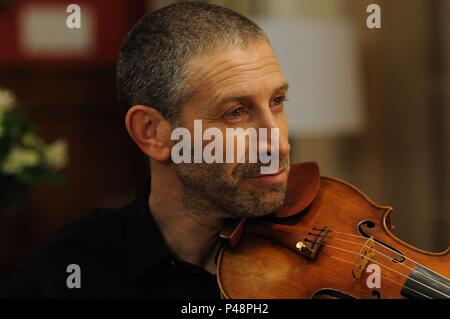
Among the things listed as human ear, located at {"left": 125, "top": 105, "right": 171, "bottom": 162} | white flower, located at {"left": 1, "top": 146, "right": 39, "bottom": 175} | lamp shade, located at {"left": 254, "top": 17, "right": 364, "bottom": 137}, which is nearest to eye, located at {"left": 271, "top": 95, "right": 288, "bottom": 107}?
human ear, located at {"left": 125, "top": 105, "right": 171, "bottom": 162}

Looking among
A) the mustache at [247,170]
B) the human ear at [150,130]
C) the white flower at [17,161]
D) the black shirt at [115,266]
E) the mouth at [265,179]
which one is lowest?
the black shirt at [115,266]

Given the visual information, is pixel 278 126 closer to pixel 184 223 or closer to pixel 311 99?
pixel 184 223

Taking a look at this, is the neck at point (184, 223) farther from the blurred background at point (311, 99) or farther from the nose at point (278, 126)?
the blurred background at point (311, 99)

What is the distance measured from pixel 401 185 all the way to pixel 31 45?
3.59 feet

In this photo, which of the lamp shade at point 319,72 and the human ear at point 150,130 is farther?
the lamp shade at point 319,72

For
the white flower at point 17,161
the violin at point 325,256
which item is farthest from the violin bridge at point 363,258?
the white flower at point 17,161

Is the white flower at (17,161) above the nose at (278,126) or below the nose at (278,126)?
below

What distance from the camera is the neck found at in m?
0.81

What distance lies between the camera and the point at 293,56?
1.31 m

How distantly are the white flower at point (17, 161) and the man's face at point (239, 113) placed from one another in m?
0.65

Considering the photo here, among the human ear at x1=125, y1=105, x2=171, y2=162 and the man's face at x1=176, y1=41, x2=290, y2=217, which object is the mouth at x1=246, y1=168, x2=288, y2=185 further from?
the human ear at x1=125, y1=105, x2=171, y2=162

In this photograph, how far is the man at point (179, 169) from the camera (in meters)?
0.74

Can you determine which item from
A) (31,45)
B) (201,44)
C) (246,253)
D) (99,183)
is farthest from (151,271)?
(31,45)

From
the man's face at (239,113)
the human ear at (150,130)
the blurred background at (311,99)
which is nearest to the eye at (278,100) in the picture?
the man's face at (239,113)
